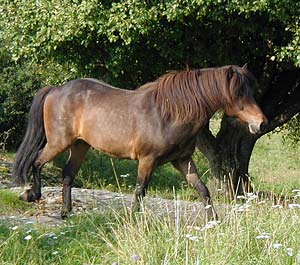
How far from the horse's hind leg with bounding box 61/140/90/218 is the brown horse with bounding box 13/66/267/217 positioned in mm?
12

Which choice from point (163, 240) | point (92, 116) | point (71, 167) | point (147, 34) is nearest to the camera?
point (163, 240)

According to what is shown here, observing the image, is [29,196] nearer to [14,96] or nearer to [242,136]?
[242,136]

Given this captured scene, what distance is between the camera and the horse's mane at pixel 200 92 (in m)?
7.79

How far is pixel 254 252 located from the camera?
209 inches

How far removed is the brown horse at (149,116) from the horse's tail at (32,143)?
231 mm

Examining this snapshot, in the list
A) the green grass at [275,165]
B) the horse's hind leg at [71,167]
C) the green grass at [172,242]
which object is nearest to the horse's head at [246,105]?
the green grass at [172,242]

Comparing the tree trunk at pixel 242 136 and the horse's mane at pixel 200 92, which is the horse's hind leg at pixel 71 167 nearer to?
the horse's mane at pixel 200 92

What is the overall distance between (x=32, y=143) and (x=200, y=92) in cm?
237

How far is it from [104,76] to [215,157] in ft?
7.91

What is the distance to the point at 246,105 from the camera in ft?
25.8

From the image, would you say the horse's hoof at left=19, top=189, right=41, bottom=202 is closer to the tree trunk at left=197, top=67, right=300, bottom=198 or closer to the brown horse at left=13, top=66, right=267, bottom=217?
the brown horse at left=13, top=66, right=267, bottom=217

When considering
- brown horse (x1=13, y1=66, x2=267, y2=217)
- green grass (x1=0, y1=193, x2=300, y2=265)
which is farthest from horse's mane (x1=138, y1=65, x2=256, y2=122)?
green grass (x1=0, y1=193, x2=300, y2=265)

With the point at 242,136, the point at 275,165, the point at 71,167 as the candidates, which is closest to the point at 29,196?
the point at 71,167

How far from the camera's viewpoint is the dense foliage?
30.8 feet
